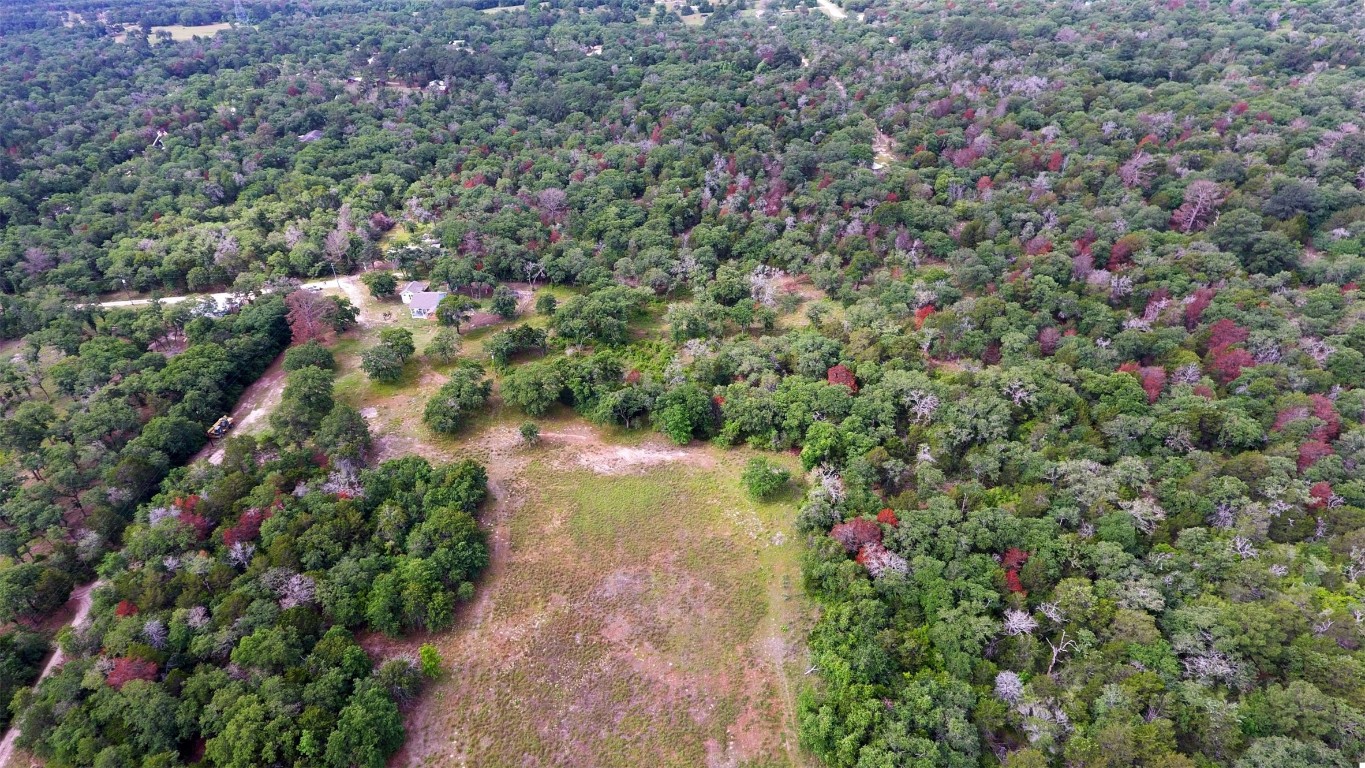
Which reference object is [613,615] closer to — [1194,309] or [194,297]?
[1194,309]

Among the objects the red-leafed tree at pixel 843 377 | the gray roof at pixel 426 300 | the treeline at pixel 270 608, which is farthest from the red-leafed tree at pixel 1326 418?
the gray roof at pixel 426 300

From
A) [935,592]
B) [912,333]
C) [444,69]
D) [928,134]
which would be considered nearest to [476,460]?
[935,592]

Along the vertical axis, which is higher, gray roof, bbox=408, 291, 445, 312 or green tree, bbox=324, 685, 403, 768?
gray roof, bbox=408, 291, 445, 312

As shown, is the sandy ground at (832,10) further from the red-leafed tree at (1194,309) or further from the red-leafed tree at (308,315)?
the red-leafed tree at (308,315)

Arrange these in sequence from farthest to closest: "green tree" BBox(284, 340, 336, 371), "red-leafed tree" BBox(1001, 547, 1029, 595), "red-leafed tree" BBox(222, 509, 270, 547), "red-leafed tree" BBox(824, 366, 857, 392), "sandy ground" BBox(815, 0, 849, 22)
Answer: "sandy ground" BBox(815, 0, 849, 22) → "green tree" BBox(284, 340, 336, 371) → "red-leafed tree" BBox(824, 366, 857, 392) → "red-leafed tree" BBox(222, 509, 270, 547) → "red-leafed tree" BBox(1001, 547, 1029, 595)

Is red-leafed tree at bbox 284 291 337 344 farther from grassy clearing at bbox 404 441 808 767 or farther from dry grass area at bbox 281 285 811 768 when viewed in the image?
grassy clearing at bbox 404 441 808 767

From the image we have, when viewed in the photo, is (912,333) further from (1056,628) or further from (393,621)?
(393,621)

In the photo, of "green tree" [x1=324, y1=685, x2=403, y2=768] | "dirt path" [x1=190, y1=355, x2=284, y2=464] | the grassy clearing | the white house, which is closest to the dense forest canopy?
"green tree" [x1=324, y1=685, x2=403, y2=768]
